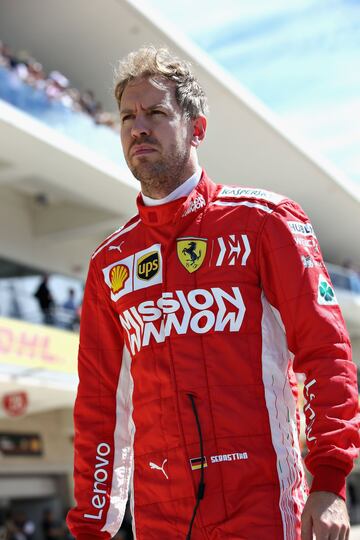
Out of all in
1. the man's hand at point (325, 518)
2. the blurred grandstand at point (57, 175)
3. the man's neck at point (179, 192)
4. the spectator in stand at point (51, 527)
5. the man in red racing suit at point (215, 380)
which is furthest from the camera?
the spectator in stand at point (51, 527)

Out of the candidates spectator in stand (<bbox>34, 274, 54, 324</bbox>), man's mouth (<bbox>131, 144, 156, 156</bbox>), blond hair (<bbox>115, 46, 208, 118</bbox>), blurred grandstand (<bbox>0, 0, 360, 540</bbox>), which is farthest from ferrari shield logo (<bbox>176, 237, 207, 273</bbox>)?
spectator in stand (<bbox>34, 274, 54, 324</bbox>)

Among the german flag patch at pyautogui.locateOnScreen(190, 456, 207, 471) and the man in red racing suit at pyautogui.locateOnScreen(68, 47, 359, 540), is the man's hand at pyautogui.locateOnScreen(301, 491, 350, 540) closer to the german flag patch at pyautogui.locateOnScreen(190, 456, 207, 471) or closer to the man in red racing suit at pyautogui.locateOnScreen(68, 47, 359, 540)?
the man in red racing suit at pyautogui.locateOnScreen(68, 47, 359, 540)

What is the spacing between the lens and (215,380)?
2.29m

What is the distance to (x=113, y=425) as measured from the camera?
8.52ft

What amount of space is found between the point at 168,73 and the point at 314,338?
90 centimetres

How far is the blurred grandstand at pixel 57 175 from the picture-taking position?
47.1ft

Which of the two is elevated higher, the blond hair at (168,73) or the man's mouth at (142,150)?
the blond hair at (168,73)

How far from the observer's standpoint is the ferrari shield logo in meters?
2.43

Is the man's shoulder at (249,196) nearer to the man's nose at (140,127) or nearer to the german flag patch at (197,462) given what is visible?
the man's nose at (140,127)

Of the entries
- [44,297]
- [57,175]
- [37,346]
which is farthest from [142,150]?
[57,175]

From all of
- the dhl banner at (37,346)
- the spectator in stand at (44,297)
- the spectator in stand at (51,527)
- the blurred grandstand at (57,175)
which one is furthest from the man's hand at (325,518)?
the spectator in stand at (51,527)

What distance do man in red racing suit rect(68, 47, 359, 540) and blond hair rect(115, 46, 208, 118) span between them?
0.23 meters

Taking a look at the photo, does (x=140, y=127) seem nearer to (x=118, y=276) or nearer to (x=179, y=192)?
(x=179, y=192)

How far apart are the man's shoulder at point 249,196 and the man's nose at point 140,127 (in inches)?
11.3
